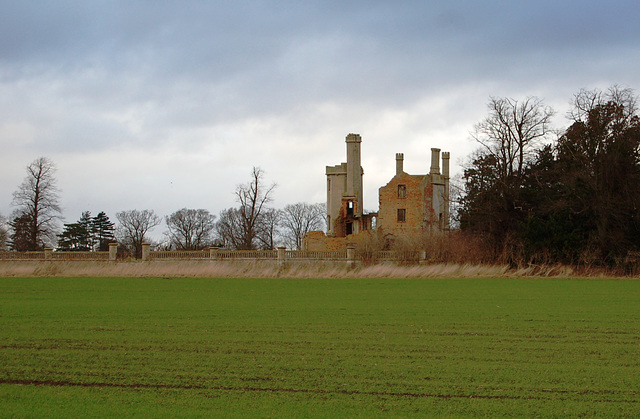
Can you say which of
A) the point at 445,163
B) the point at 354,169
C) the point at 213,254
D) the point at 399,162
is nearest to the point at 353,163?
the point at 354,169

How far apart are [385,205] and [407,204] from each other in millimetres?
1924

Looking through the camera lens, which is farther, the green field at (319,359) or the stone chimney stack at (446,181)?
the stone chimney stack at (446,181)

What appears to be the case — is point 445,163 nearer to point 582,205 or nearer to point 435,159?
point 435,159

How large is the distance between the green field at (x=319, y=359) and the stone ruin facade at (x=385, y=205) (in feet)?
139

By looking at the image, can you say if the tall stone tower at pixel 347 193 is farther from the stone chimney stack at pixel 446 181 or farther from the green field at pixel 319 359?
the green field at pixel 319 359

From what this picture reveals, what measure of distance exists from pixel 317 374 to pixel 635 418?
140 inches

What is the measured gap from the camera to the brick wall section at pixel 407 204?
61094 millimetres

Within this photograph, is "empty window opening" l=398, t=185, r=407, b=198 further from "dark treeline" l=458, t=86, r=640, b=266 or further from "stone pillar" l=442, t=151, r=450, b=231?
"dark treeline" l=458, t=86, r=640, b=266

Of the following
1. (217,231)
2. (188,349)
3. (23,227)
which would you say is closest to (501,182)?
(188,349)

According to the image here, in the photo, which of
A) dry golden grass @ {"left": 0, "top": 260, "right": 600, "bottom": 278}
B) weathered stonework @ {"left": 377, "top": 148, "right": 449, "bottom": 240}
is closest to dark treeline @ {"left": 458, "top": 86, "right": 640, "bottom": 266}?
dry golden grass @ {"left": 0, "top": 260, "right": 600, "bottom": 278}

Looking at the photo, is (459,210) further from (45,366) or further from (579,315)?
(45,366)

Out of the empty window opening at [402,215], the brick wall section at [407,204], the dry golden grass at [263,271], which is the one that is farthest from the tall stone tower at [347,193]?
the dry golden grass at [263,271]

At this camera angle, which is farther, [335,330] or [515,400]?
[335,330]

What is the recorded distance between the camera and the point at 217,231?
10988cm
